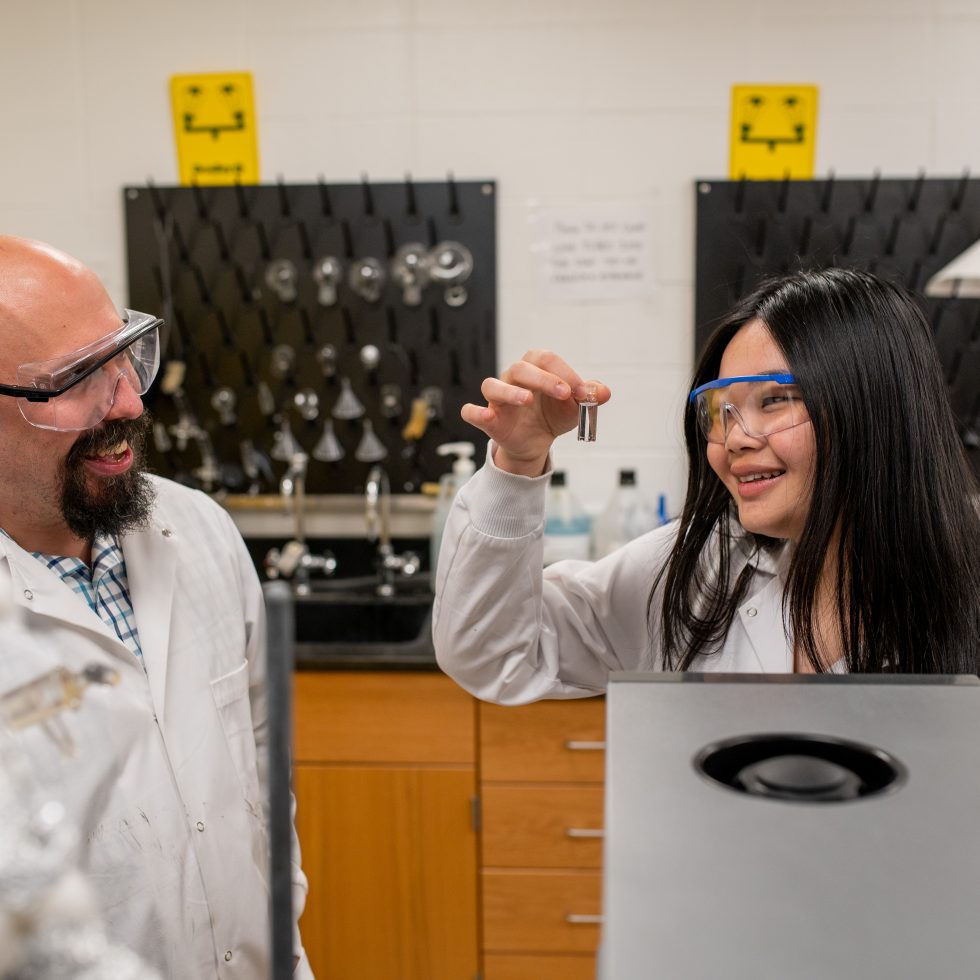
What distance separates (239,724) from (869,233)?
2.01 meters

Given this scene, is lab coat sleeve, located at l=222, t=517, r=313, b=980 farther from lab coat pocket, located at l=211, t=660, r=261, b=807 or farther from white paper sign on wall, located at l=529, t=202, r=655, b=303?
white paper sign on wall, located at l=529, t=202, r=655, b=303

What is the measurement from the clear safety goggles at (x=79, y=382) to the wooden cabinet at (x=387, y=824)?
3.49 feet

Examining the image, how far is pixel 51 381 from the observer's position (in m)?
1.12

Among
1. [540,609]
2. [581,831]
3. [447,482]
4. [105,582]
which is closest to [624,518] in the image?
[447,482]

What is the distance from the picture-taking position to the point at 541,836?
2170 mm

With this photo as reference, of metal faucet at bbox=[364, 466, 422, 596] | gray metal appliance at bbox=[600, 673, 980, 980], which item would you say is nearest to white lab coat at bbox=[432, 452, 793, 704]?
gray metal appliance at bbox=[600, 673, 980, 980]

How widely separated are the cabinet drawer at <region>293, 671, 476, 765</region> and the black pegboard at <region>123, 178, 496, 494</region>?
0.71 meters

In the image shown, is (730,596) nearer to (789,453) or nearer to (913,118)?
(789,453)

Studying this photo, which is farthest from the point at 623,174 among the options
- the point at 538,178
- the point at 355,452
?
the point at 355,452

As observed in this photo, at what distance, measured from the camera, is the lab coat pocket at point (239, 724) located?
1281mm

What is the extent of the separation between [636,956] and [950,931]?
5.3 inches

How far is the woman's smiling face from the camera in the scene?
1.12m

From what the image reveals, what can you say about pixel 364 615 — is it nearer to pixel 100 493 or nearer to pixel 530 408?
pixel 100 493

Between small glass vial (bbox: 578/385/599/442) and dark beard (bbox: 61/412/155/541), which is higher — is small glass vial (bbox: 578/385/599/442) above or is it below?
above
